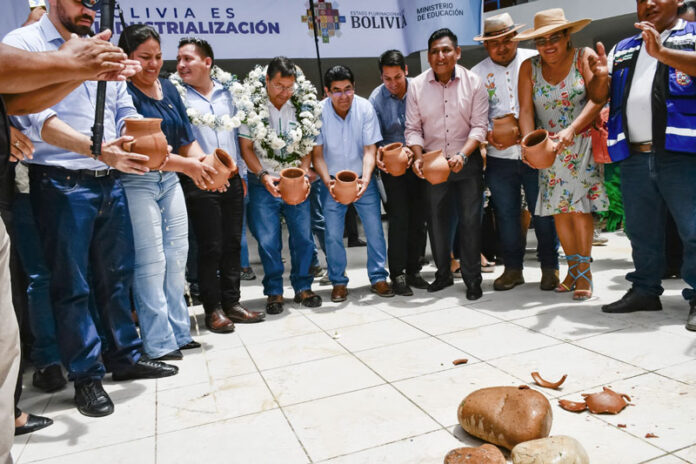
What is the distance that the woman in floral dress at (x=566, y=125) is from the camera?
304 cm

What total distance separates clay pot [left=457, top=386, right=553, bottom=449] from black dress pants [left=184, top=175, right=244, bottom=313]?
5.85 ft

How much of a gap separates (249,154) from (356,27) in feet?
12.7

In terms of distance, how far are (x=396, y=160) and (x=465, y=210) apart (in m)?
0.58

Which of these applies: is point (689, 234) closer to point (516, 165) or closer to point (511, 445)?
point (516, 165)

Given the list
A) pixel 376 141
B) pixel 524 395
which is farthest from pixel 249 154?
pixel 524 395

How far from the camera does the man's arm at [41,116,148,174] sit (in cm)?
194

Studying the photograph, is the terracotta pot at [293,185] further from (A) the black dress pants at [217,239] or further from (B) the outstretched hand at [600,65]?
(B) the outstretched hand at [600,65]

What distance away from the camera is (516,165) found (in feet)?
11.4

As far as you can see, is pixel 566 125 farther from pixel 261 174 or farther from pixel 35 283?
pixel 35 283

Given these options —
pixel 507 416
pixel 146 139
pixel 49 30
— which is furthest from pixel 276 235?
pixel 507 416

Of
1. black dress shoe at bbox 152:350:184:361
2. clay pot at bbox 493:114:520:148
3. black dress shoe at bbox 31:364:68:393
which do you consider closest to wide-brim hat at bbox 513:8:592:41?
clay pot at bbox 493:114:520:148

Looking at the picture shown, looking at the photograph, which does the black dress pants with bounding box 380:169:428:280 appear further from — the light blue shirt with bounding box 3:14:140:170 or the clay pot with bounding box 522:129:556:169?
the light blue shirt with bounding box 3:14:140:170

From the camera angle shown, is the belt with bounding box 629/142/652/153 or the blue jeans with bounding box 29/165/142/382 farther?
the belt with bounding box 629/142/652/153

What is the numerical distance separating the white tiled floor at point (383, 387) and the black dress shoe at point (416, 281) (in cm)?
50
